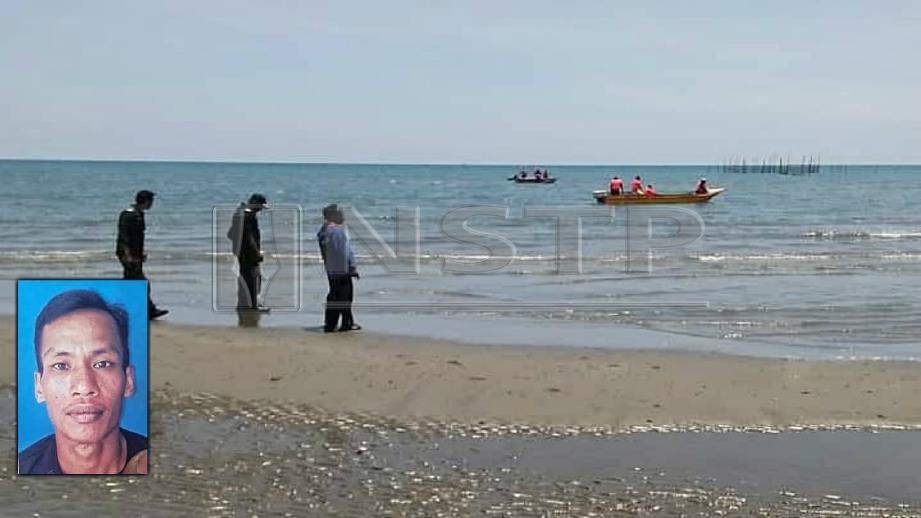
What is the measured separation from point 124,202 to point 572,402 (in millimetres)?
57867

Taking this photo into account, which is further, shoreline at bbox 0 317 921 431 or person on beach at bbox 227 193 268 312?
person on beach at bbox 227 193 268 312

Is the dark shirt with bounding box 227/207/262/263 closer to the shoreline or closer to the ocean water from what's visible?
the ocean water

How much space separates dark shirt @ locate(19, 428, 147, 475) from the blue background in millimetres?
26

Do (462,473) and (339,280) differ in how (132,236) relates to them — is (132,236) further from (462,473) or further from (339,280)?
(462,473)

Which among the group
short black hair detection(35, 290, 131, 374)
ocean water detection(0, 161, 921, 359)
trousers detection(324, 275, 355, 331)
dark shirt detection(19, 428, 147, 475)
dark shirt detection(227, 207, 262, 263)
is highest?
short black hair detection(35, 290, 131, 374)

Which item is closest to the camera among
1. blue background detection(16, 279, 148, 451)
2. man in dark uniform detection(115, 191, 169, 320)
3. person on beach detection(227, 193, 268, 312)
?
blue background detection(16, 279, 148, 451)

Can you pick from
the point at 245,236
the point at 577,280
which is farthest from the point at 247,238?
the point at 577,280

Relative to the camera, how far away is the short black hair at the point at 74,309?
349 cm

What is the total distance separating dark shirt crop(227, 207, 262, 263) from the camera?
1357 cm

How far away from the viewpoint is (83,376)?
3535mm

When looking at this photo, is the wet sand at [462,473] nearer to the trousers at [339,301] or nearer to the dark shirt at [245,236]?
the trousers at [339,301]

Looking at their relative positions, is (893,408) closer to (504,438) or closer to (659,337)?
(504,438)

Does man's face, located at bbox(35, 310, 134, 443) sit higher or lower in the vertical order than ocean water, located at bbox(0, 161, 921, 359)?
higher

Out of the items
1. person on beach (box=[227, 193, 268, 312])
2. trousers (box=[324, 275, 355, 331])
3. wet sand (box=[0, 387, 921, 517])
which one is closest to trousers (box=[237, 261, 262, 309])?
person on beach (box=[227, 193, 268, 312])
